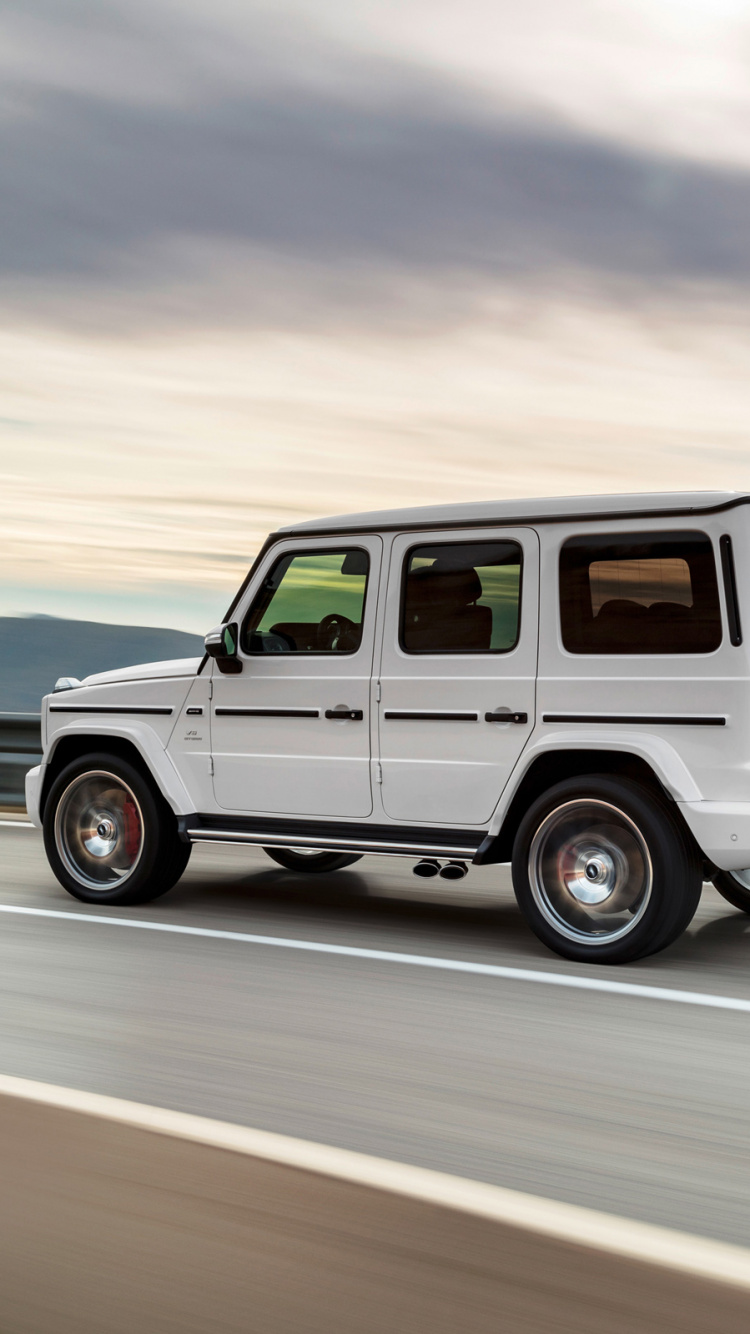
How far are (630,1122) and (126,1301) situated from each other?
246cm

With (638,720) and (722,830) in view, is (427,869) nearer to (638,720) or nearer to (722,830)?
(638,720)

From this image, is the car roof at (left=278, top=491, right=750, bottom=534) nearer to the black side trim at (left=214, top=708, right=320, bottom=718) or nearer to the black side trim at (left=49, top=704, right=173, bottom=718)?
the black side trim at (left=214, top=708, right=320, bottom=718)

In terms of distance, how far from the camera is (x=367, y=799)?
7230 millimetres

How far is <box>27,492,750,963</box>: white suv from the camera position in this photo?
20.8 feet

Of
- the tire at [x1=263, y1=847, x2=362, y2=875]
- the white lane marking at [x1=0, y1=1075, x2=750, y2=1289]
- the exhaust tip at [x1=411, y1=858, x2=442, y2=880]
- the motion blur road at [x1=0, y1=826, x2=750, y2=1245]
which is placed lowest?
the motion blur road at [x1=0, y1=826, x2=750, y2=1245]

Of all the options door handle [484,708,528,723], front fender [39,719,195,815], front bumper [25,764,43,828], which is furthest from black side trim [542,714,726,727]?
front bumper [25,764,43,828]

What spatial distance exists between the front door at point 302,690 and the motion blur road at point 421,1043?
774 mm

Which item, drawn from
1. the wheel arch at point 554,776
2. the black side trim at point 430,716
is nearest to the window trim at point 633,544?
the wheel arch at point 554,776

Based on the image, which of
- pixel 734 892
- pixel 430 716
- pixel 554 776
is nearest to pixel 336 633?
pixel 430 716

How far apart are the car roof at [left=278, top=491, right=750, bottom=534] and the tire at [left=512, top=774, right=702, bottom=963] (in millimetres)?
1368

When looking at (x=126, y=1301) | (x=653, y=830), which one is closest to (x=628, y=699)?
(x=653, y=830)

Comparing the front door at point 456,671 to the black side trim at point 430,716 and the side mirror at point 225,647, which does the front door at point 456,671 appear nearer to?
the black side trim at point 430,716

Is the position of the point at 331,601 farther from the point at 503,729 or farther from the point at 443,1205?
the point at 443,1205

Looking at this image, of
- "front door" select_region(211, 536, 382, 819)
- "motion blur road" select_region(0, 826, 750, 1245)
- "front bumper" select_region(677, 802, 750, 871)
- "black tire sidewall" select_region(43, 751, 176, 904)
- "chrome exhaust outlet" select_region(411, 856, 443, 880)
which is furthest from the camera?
"black tire sidewall" select_region(43, 751, 176, 904)
